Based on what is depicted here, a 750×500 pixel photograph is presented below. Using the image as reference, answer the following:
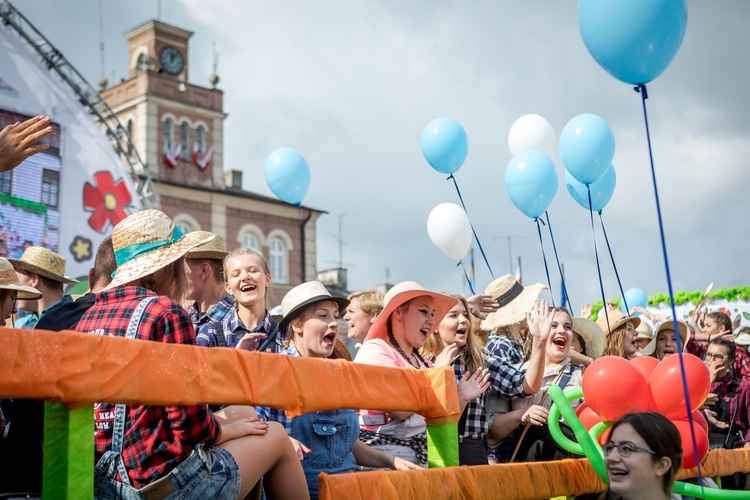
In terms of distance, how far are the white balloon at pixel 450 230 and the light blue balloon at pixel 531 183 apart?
0.85 meters

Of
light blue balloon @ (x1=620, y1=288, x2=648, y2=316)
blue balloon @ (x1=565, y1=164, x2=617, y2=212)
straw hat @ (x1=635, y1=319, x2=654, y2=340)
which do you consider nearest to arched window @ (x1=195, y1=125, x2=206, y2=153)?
light blue balloon @ (x1=620, y1=288, x2=648, y2=316)

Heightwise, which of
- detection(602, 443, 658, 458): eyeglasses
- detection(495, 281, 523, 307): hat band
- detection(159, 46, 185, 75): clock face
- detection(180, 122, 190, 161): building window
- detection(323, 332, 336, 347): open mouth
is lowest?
detection(602, 443, 658, 458): eyeglasses

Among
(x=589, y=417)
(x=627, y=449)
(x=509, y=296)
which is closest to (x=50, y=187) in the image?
(x=509, y=296)

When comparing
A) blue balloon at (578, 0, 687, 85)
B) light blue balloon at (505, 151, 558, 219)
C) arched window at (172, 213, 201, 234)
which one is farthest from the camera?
arched window at (172, 213, 201, 234)

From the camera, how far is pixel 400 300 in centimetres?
450

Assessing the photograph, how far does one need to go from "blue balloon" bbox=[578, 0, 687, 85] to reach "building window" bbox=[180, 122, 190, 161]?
32288mm

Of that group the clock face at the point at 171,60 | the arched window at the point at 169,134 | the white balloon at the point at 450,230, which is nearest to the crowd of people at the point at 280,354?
the white balloon at the point at 450,230

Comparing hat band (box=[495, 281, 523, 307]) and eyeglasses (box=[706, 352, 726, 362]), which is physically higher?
hat band (box=[495, 281, 523, 307])

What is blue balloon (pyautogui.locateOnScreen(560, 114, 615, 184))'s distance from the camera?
6578 millimetres

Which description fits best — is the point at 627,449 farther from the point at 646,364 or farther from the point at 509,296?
the point at 509,296

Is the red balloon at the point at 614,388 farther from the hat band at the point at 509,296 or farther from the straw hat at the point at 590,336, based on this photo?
the hat band at the point at 509,296

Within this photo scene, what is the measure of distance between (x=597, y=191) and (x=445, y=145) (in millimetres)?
1420

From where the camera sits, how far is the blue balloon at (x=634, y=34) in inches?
162

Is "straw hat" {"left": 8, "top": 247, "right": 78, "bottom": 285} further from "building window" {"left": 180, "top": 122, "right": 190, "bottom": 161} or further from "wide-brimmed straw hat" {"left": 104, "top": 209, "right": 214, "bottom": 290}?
"building window" {"left": 180, "top": 122, "right": 190, "bottom": 161}
